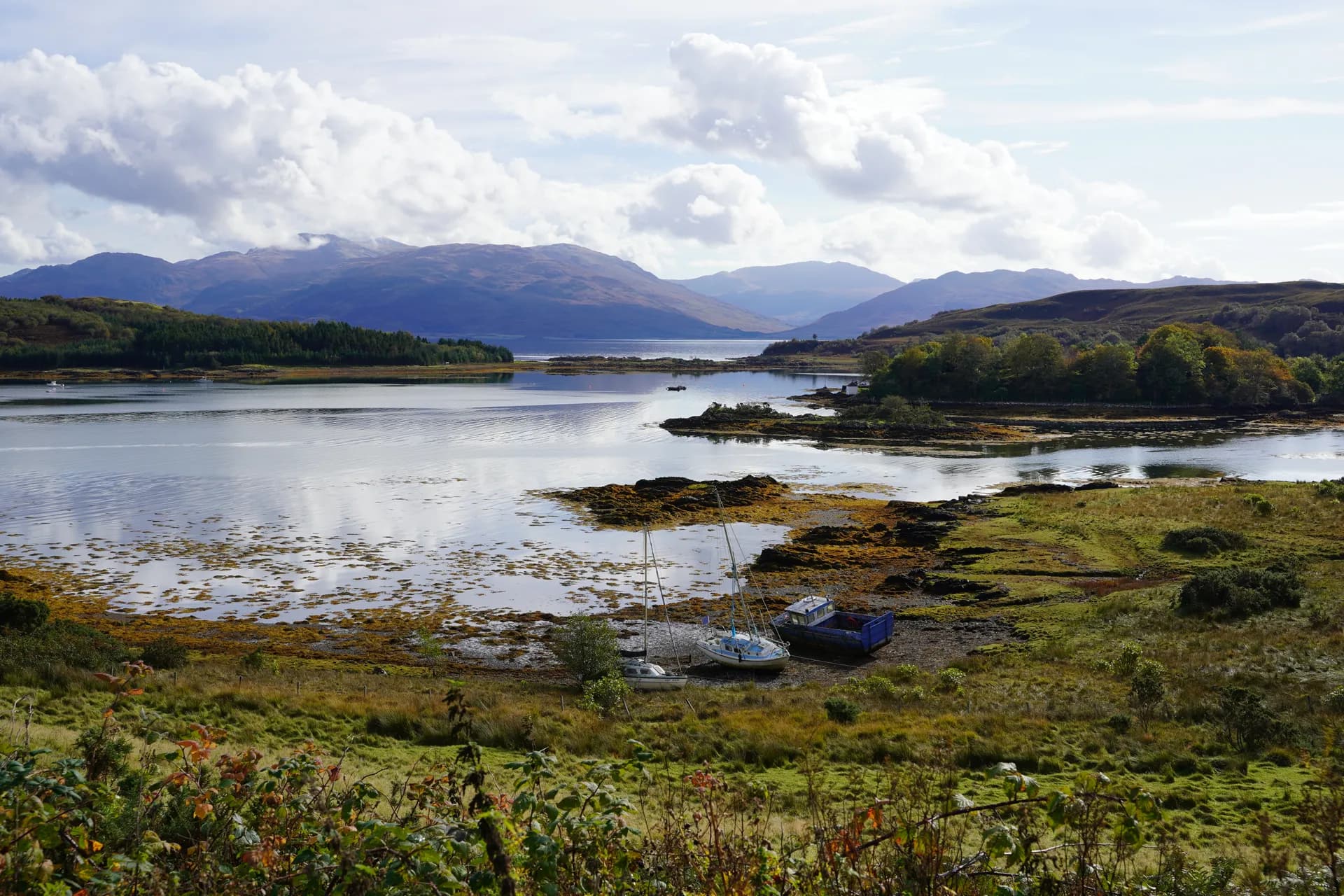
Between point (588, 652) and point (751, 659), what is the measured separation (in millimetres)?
5330

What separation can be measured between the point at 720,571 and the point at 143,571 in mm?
25585

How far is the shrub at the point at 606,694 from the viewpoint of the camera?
68.1ft

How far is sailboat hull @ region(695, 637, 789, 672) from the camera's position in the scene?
2658 cm

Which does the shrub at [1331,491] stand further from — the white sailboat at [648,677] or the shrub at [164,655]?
the shrub at [164,655]

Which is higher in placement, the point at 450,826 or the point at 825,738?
the point at 450,826

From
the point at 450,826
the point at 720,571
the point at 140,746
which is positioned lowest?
the point at 720,571

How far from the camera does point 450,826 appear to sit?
5.02m

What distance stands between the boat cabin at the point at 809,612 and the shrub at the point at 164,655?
18629 millimetres

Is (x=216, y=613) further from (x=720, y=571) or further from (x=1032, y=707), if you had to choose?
(x=1032, y=707)

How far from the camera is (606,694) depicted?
69.5ft

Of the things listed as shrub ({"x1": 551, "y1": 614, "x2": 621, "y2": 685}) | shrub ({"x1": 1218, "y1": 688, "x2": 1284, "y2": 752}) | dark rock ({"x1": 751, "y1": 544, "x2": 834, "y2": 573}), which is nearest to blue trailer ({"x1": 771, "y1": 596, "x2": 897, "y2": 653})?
shrub ({"x1": 551, "y1": 614, "x2": 621, "y2": 685})

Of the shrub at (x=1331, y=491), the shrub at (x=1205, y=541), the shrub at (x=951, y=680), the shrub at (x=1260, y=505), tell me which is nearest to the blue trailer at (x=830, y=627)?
the shrub at (x=951, y=680)

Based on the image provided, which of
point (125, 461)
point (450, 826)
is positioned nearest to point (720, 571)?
point (450, 826)

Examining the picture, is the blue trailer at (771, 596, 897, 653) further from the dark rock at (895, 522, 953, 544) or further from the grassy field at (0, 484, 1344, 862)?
the dark rock at (895, 522, 953, 544)
